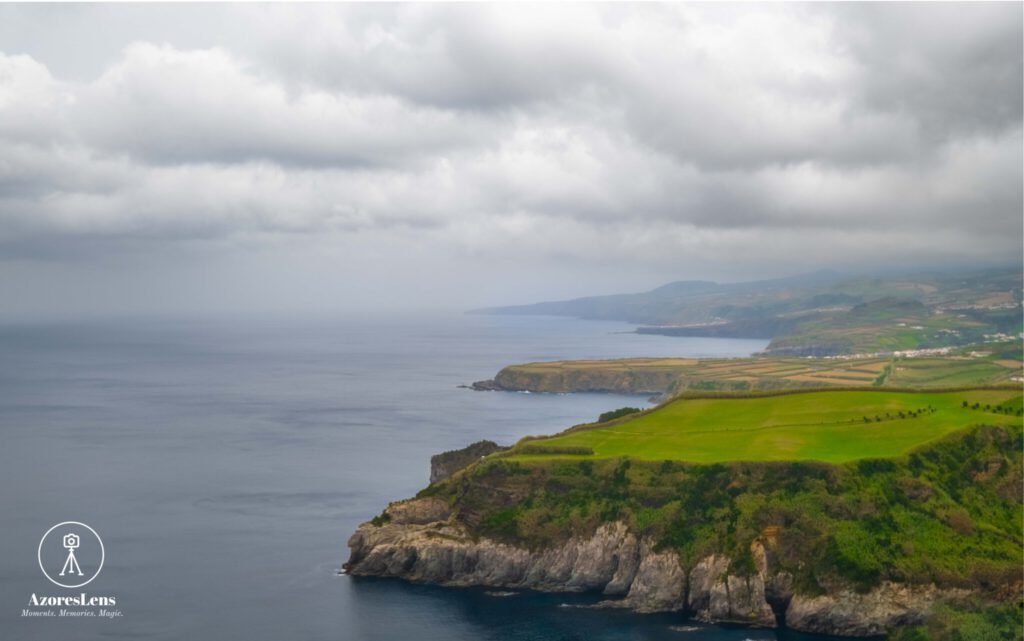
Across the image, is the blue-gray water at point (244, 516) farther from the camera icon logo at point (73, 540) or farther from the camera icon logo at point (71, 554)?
the camera icon logo at point (73, 540)

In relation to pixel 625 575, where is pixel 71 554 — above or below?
above

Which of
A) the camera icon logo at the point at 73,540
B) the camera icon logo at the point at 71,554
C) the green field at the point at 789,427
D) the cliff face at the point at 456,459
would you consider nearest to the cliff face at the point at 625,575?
the green field at the point at 789,427

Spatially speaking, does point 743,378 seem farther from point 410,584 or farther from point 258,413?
point 410,584

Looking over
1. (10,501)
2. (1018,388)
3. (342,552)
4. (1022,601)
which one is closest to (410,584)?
(342,552)

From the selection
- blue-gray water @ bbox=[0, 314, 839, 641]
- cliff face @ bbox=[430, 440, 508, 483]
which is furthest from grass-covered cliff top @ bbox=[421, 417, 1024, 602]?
cliff face @ bbox=[430, 440, 508, 483]

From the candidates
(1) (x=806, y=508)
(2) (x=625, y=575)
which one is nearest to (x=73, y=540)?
(2) (x=625, y=575)

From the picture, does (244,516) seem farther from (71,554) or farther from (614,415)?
(614,415)
